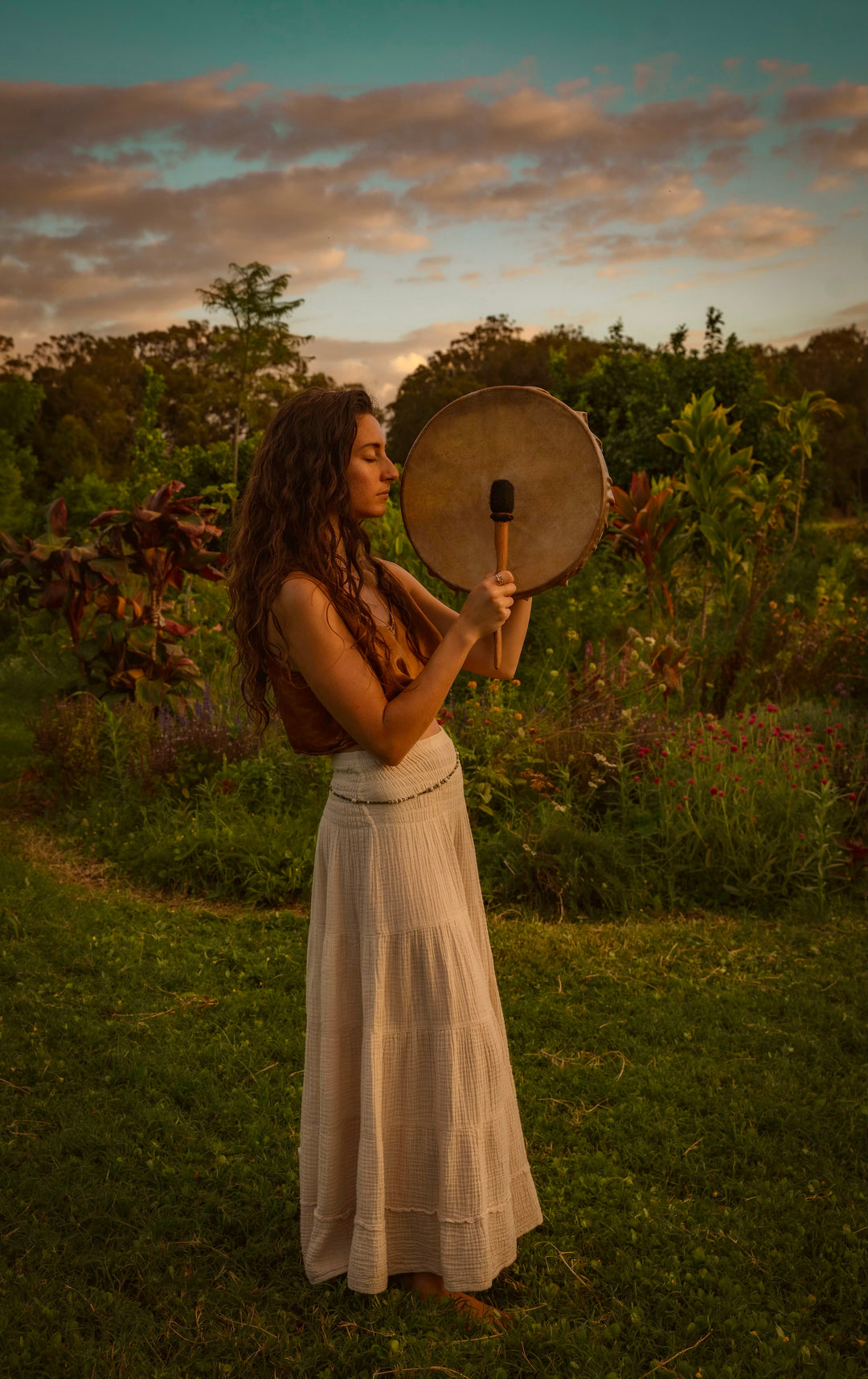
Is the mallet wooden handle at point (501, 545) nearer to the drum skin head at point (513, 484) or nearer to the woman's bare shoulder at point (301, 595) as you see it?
the drum skin head at point (513, 484)

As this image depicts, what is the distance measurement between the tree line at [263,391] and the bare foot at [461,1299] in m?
7.02

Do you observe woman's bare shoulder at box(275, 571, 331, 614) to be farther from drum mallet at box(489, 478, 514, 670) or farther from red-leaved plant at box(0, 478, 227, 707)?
red-leaved plant at box(0, 478, 227, 707)

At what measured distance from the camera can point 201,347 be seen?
28.2 m

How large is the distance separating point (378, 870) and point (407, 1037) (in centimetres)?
38

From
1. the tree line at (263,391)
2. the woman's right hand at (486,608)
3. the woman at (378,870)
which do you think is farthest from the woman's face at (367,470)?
the tree line at (263,391)

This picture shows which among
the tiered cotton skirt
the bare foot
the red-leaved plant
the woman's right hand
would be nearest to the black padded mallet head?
the woman's right hand

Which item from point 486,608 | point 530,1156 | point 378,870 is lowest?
point 530,1156

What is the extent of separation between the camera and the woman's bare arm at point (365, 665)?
2.06m

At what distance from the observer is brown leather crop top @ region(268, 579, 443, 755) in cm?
220

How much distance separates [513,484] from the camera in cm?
226

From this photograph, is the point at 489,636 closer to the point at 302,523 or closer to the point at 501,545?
the point at 501,545

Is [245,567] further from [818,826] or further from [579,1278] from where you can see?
[818,826]

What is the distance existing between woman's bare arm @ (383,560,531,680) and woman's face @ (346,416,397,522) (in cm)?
18

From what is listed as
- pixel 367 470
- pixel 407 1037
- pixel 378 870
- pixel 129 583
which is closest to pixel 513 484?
pixel 367 470
